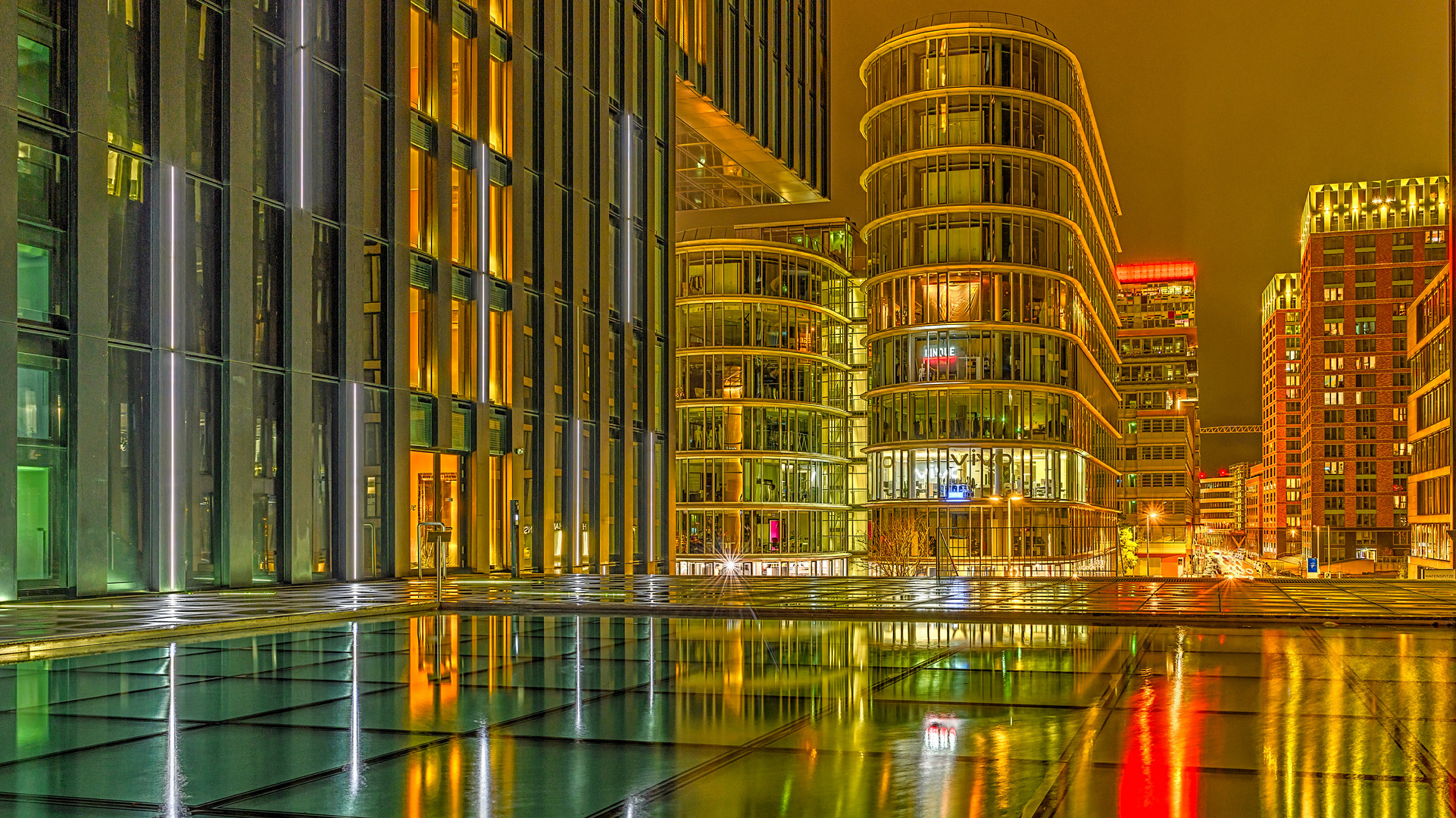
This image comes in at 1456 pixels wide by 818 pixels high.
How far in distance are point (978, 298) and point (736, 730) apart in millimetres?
71158

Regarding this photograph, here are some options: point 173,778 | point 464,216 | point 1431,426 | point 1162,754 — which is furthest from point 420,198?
point 1431,426

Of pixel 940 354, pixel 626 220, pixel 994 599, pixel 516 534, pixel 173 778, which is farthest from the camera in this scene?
pixel 940 354

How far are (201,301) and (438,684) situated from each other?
18822mm

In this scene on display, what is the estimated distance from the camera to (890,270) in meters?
81.1

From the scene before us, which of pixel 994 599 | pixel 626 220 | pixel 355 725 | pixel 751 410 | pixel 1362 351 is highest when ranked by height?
pixel 1362 351

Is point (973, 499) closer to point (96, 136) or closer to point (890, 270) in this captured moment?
point (890, 270)

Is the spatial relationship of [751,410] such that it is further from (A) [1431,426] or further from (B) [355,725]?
(B) [355,725]

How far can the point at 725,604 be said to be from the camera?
22.3 metres

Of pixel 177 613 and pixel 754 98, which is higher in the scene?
pixel 754 98

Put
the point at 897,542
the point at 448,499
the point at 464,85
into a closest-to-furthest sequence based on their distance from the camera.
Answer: the point at 448,499
the point at 464,85
the point at 897,542

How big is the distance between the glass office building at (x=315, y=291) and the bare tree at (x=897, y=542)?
31.1 metres

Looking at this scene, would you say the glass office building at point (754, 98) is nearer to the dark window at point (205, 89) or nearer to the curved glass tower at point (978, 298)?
the curved glass tower at point (978, 298)

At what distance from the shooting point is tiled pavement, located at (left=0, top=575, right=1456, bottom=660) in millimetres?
18297

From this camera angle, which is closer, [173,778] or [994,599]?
[173,778]
